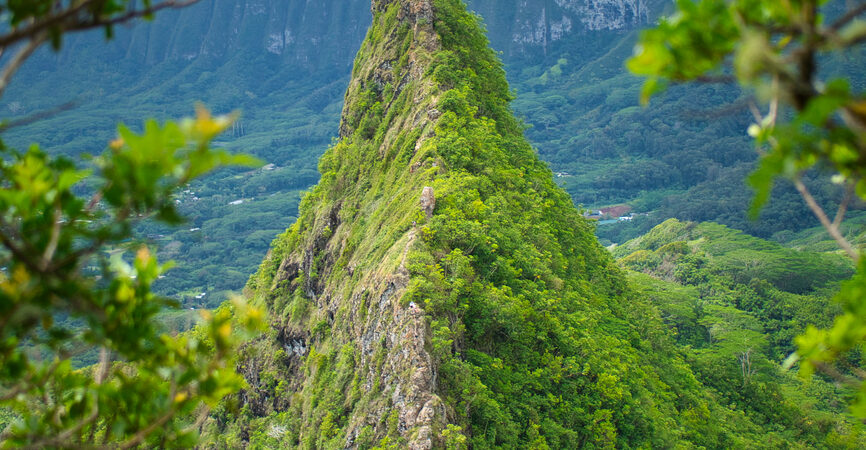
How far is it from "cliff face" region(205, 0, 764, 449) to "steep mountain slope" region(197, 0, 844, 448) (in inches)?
3.4

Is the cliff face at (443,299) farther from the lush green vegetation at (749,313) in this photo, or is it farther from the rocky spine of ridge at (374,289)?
the lush green vegetation at (749,313)

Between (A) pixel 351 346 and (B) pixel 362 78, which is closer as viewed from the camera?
(A) pixel 351 346

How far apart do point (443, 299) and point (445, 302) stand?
0.15m

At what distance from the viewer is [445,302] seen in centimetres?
1795

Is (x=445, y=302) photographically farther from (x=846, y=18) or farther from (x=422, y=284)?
(x=846, y=18)

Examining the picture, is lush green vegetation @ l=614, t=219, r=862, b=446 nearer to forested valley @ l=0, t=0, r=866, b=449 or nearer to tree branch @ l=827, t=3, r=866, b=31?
forested valley @ l=0, t=0, r=866, b=449

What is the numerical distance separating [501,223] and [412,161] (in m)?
5.79

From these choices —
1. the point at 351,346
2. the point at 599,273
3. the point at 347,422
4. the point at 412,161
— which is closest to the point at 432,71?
the point at 412,161

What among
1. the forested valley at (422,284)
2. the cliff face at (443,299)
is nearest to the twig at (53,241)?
the forested valley at (422,284)

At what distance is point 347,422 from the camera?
18.5m

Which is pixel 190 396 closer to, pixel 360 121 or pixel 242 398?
pixel 242 398

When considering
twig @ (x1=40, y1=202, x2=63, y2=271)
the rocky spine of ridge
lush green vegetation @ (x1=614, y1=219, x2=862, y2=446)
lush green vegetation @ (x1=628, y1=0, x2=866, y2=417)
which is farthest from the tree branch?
lush green vegetation @ (x1=614, y1=219, x2=862, y2=446)

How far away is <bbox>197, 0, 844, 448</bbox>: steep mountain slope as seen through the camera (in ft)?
56.3

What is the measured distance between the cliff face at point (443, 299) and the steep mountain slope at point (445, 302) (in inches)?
3.4
